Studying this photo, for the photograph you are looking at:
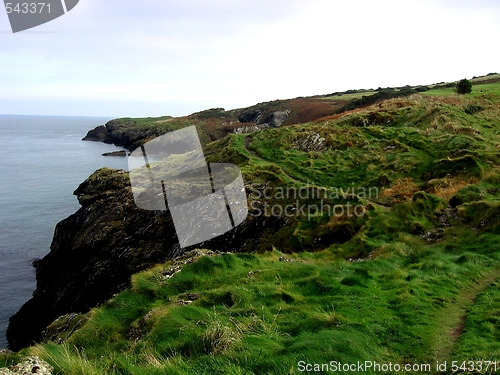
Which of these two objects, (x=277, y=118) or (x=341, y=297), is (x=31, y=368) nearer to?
(x=341, y=297)

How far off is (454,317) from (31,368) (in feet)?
31.7

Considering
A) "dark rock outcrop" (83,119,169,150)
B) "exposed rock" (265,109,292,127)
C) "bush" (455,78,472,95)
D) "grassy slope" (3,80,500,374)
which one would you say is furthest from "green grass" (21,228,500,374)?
"dark rock outcrop" (83,119,169,150)

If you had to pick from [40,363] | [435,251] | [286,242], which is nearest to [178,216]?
[286,242]

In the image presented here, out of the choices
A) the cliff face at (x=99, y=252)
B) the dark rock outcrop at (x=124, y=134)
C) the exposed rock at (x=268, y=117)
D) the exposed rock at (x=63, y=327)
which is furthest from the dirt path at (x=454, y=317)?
the dark rock outcrop at (x=124, y=134)

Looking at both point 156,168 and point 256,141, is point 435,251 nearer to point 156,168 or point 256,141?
point 256,141

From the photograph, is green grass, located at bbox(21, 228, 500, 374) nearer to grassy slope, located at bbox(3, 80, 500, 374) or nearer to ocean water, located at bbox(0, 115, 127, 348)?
grassy slope, located at bbox(3, 80, 500, 374)

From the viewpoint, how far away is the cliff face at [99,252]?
24.0m

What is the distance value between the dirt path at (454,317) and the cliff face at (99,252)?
12951 millimetres

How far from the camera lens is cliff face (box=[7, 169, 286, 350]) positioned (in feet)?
78.8

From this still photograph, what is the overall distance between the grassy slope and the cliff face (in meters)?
6.46

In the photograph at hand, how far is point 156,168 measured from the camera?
1625 inches

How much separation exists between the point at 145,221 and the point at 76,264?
25.5 feet

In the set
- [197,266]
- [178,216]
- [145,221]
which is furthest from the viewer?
[145,221]

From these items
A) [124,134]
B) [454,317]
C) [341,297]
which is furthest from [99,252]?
[124,134]
